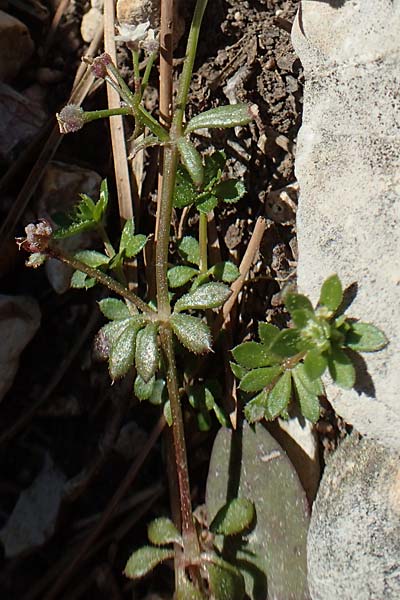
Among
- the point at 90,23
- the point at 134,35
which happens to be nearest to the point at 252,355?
the point at 134,35

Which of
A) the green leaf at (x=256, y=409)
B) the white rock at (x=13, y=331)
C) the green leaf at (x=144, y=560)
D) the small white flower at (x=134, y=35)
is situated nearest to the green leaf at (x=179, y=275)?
the green leaf at (x=256, y=409)

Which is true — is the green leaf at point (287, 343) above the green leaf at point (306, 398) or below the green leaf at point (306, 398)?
above

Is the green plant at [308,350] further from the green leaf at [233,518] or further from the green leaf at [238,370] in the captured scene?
the green leaf at [233,518]

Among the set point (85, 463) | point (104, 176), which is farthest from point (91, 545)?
point (104, 176)

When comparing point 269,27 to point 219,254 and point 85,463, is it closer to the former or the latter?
point 219,254

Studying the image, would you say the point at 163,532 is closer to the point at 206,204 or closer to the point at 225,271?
the point at 225,271

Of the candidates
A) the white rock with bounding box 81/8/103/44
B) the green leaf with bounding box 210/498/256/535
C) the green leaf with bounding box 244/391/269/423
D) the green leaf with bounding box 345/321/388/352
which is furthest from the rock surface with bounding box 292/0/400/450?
the white rock with bounding box 81/8/103/44
